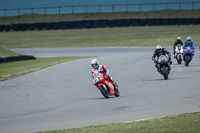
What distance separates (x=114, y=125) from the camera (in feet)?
27.0

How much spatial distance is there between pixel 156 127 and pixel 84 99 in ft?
16.0

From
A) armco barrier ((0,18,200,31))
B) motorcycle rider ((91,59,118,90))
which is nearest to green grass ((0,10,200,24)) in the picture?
armco barrier ((0,18,200,31))

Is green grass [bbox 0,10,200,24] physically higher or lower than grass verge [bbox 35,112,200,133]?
higher

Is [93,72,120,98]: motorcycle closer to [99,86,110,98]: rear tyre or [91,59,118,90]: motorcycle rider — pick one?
[99,86,110,98]: rear tyre

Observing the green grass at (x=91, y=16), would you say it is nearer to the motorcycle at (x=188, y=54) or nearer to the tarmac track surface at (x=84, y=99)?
the motorcycle at (x=188, y=54)

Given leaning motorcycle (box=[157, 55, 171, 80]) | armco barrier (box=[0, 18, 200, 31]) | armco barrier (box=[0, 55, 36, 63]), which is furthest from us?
armco barrier (box=[0, 18, 200, 31])

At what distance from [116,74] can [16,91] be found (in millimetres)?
5599

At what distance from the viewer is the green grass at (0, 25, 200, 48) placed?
148ft

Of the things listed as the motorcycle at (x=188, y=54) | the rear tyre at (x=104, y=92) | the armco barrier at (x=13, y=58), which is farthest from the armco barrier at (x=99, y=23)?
the rear tyre at (x=104, y=92)

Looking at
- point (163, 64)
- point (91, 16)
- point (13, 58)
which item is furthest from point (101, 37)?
point (163, 64)

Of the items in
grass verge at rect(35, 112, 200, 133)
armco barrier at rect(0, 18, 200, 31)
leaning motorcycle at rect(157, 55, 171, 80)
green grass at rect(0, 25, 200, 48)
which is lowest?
grass verge at rect(35, 112, 200, 133)

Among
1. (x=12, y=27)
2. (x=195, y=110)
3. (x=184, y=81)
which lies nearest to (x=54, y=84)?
(x=184, y=81)

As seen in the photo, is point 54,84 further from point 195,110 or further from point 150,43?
point 150,43

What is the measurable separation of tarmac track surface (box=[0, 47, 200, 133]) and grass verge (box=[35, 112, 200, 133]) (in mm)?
616
